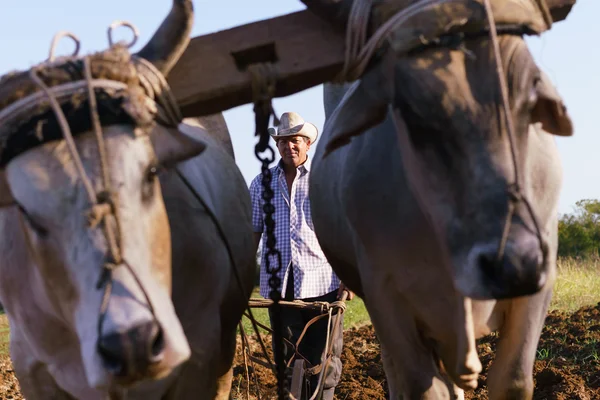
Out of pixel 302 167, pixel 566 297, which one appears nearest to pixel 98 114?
pixel 302 167

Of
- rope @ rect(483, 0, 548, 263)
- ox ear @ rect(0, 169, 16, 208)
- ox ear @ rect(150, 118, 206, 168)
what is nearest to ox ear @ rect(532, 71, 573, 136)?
rope @ rect(483, 0, 548, 263)

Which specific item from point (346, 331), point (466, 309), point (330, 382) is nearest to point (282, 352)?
point (466, 309)

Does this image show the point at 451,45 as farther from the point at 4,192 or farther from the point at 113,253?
the point at 4,192

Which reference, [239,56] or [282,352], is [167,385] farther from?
[239,56]

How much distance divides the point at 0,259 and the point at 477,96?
2054 millimetres

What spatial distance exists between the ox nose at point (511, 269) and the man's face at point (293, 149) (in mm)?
3859

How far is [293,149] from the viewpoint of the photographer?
7.05 meters

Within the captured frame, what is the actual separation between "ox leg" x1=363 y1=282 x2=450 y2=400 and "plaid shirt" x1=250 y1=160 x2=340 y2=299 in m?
2.54

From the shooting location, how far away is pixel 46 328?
3.76m

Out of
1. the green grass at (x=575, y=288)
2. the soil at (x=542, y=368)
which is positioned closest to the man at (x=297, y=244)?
the soil at (x=542, y=368)

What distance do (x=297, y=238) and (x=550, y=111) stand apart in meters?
3.61

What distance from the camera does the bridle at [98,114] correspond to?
122 inches

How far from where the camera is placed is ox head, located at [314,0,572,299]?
3.24 meters

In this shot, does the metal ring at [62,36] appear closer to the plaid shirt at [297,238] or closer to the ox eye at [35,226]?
the ox eye at [35,226]
